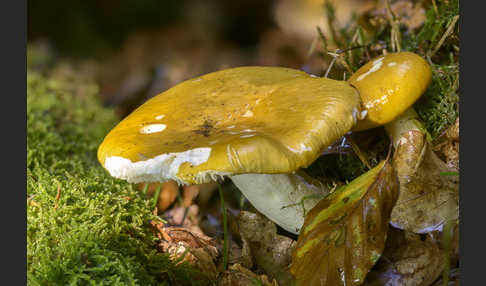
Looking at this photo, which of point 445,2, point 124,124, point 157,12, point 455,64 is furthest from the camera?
point 157,12

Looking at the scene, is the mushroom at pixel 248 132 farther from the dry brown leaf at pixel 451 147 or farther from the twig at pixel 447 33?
the twig at pixel 447 33

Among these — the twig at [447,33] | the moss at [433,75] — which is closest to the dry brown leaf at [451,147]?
the moss at [433,75]

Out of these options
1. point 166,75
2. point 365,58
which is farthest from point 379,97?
point 166,75

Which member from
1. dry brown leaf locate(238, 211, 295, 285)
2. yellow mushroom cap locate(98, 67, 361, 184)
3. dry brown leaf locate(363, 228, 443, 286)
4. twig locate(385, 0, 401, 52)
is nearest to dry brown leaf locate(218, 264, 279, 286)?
dry brown leaf locate(238, 211, 295, 285)

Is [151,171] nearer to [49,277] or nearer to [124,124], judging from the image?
[124,124]

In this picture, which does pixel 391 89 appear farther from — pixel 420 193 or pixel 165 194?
pixel 165 194

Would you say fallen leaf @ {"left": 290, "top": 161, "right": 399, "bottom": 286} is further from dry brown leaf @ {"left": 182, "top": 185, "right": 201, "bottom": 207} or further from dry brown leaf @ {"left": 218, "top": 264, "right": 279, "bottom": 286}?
dry brown leaf @ {"left": 182, "top": 185, "right": 201, "bottom": 207}
